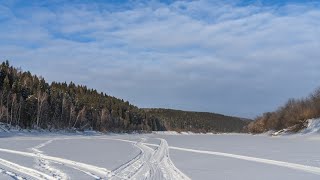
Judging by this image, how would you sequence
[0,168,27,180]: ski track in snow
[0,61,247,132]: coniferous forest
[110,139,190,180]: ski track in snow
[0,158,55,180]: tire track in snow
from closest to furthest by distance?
[0,168,27,180]: ski track in snow
[0,158,55,180]: tire track in snow
[110,139,190,180]: ski track in snow
[0,61,247,132]: coniferous forest

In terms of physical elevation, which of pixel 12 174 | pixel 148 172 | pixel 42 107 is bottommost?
pixel 12 174

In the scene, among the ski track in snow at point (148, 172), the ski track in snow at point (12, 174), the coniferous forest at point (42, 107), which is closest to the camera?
the ski track in snow at point (12, 174)

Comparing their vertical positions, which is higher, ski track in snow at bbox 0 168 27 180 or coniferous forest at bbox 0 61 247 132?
coniferous forest at bbox 0 61 247 132

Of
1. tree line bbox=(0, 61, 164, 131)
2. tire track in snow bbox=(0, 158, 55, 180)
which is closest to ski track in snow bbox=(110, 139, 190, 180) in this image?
tire track in snow bbox=(0, 158, 55, 180)

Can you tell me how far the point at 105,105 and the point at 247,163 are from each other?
132 metres

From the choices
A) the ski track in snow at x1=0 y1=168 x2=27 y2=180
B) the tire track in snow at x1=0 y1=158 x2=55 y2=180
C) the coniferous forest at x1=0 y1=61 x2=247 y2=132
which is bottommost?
the ski track in snow at x1=0 y1=168 x2=27 y2=180

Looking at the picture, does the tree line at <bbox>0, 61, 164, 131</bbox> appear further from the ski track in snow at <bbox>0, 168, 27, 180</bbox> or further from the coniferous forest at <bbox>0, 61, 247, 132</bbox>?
the ski track in snow at <bbox>0, 168, 27, 180</bbox>

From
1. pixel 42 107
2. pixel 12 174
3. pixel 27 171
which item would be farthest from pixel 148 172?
pixel 42 107

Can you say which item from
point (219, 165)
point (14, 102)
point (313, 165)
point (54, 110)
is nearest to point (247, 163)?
point (219, 165)

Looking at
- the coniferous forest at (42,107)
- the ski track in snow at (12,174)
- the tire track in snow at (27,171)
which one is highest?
the coniferous forest at (42,107)

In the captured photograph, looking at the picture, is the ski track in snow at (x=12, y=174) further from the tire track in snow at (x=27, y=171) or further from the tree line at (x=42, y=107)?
the tree line at (x=42, y=107)

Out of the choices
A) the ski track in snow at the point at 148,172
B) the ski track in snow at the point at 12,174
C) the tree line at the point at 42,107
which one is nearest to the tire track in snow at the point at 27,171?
the ski track in snow at the point at 12,174

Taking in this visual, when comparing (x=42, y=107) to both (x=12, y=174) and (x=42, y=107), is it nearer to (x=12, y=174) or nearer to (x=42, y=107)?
(x=42, y=107)

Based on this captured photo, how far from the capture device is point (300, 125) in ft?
233
